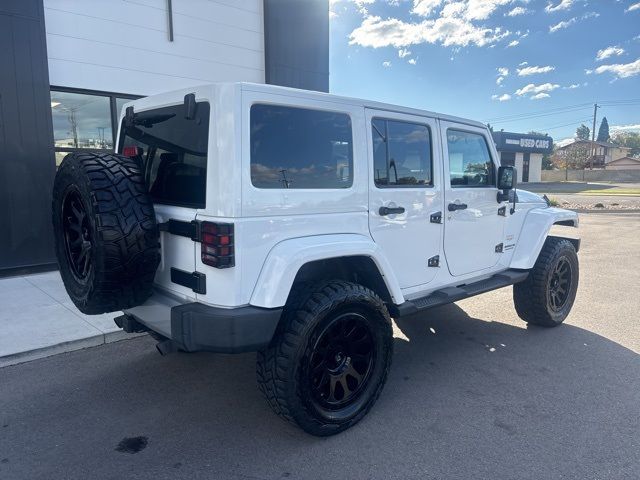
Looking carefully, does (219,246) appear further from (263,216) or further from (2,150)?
(2,150)

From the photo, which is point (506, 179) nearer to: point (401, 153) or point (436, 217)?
point (436, 217)

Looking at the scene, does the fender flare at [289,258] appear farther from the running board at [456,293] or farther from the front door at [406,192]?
the running board at [456,293]

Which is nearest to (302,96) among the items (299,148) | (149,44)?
(299,148)

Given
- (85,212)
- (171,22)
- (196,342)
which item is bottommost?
(196,342)

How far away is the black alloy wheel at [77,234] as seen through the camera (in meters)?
2.87

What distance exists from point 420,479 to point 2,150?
725 cm

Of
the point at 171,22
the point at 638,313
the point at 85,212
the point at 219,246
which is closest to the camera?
the point at 219,246

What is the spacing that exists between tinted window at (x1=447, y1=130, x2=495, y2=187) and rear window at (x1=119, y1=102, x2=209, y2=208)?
217 cm

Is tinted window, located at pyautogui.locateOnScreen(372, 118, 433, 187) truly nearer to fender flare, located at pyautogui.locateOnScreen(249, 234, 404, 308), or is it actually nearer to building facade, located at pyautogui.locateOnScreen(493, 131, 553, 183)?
fender flare, located at pyautogui.locateOnScreen(249, 234, 404, 308)

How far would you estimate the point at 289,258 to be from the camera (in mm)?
2637

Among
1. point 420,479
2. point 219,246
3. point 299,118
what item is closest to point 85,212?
point 219,246

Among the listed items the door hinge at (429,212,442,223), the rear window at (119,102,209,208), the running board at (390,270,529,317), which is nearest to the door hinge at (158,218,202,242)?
the rear window at (119,102,209,208)

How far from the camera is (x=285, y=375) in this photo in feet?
8.78

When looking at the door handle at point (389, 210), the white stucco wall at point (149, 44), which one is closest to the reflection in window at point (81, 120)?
the white stucco wall at point (149, 44)
